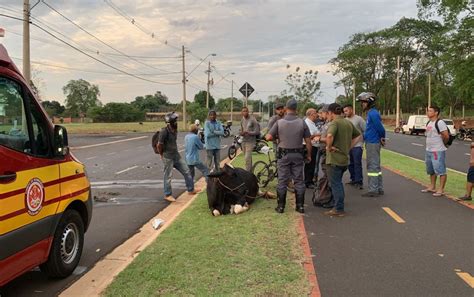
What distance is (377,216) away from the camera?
7.74 meters

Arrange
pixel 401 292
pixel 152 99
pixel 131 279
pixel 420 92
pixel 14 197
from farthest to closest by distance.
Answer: pixel 152 99 < pixel 420 92 < pixel 131 279 < pixel 401 292 < pixel 14 197

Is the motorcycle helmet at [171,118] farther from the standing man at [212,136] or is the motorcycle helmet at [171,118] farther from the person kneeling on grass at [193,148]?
the standing man at [212,136]

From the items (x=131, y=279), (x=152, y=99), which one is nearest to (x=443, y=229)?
(x=131, y=279)

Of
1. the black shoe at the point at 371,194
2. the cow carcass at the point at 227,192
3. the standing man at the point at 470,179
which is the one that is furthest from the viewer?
the black shoe at the point at 371,194

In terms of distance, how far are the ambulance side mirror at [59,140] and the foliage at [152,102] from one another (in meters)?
147

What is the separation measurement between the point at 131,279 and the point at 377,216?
4486 millimetres

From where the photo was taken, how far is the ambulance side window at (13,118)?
441 cm

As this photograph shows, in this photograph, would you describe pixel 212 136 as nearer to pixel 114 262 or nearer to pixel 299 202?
pixel 299 202

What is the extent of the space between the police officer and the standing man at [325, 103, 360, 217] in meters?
0.42

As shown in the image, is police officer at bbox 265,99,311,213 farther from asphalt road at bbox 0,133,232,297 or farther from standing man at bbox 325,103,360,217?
asphalt road at bbox 0,133,232,297

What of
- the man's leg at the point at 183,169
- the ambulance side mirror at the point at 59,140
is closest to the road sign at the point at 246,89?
the man's leg at the point at 183,169

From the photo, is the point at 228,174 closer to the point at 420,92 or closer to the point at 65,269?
the point at 65,269

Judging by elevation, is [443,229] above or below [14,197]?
below

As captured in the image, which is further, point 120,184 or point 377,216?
point 120,184
